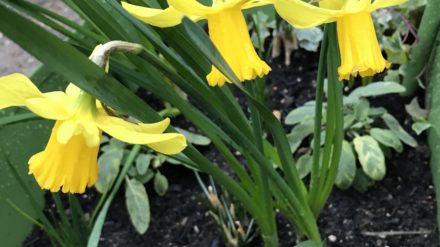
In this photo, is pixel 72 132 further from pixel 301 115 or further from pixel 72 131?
pixel 301 115

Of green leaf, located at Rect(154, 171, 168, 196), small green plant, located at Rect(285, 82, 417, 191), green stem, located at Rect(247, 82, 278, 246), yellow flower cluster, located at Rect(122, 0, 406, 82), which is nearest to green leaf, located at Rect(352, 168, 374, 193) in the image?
small green plant, located at Rect(285, 82, 417, 191)

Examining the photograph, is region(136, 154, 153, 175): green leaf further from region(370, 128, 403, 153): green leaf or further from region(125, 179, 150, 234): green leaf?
region(370, 128, 403, 153): green leaf

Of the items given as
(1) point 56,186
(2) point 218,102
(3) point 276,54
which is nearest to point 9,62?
(3) point 276,54

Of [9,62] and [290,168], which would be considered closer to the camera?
[290,168]

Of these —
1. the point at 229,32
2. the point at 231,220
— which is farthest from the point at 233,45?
the point at 231,220

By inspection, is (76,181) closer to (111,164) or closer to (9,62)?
(111,164)
